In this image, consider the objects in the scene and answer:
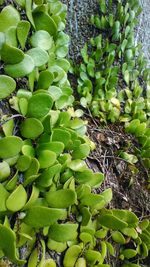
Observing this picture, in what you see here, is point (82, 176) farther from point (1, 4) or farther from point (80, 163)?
point (1, 4)

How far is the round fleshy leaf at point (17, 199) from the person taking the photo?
66cm

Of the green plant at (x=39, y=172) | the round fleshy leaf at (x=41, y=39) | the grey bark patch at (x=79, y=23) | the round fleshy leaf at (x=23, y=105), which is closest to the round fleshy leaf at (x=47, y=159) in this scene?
the green plant at (x=39, y=172)

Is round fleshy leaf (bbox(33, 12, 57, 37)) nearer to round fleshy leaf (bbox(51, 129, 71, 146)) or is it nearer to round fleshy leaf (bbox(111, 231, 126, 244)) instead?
round fleshy leaf (bbox(51, 129, 71, 146))

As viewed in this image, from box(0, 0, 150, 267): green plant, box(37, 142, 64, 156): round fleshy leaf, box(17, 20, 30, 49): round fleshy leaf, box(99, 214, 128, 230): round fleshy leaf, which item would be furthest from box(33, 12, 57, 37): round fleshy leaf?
box(99, 214, 128, 230): round fleshy leaf

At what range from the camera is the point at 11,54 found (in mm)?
734

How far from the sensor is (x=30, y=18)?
34.4 inches

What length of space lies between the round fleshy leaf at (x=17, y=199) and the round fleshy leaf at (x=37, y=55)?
0.34 meters

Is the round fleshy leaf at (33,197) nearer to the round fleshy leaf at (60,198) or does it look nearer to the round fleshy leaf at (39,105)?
the round fleshy leaf at (60,198)

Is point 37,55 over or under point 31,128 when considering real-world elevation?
over

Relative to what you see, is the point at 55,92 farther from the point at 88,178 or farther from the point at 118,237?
the point at 118,237

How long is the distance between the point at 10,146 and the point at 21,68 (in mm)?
200

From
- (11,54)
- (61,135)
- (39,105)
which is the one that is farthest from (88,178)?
(11,54)

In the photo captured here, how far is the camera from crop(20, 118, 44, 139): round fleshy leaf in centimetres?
76

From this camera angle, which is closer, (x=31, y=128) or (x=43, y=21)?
(x=31, y=128)
